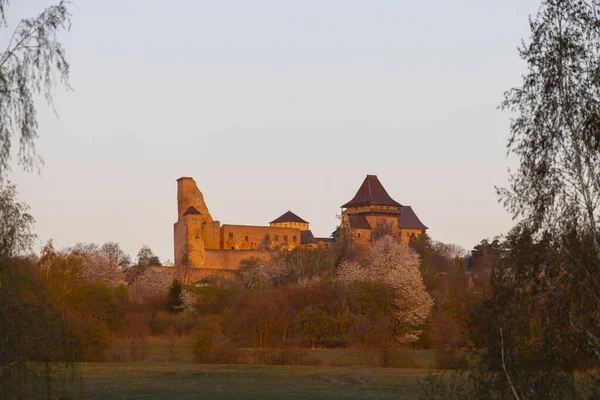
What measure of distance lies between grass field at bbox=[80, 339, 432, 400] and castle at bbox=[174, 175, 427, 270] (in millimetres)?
50905

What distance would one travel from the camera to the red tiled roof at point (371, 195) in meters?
93.2

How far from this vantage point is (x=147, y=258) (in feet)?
276

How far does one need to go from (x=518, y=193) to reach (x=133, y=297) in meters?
49.7

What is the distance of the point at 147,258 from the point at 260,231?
434 inches

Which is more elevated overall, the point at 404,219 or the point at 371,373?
the point at 404,219

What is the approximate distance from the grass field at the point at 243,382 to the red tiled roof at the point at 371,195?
216ft

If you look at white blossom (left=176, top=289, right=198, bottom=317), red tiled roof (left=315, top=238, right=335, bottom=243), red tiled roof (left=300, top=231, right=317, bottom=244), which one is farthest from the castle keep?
white blossom (left=176, top=289, right=198, bottom=317)

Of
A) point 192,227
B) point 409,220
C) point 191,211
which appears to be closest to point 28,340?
point 192,227

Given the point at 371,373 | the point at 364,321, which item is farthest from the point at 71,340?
the point at 364,321

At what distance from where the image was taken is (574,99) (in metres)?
9.73

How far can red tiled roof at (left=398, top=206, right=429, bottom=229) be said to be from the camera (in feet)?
309

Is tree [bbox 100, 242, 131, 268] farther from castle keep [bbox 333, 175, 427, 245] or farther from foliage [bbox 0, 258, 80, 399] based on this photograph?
foliage [bbox 0, 258, 80, 399]

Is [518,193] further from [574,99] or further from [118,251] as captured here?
[118,251]

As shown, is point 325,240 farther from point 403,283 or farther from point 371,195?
point 403,283
